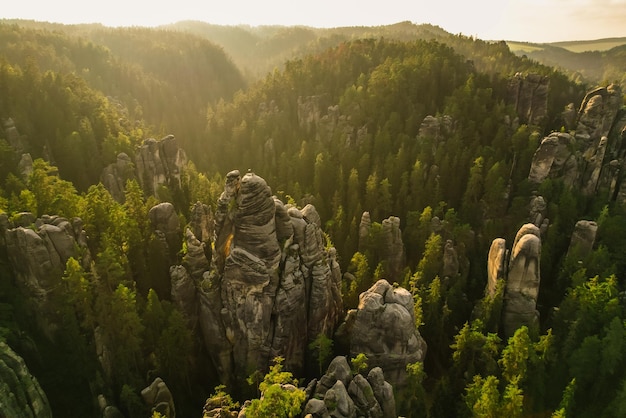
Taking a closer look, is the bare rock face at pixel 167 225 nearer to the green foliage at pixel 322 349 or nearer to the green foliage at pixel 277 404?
Answer: the green foliage at pixel 322 349

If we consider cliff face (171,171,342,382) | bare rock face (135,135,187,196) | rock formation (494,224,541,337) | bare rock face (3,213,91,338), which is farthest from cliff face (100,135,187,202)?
rock formation (494,224,541,337)

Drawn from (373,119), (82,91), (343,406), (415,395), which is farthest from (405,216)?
(82,91)

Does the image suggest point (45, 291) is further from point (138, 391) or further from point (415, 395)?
point (415, 395)

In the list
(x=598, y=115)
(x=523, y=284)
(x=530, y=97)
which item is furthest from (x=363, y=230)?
(x=530, y=97)

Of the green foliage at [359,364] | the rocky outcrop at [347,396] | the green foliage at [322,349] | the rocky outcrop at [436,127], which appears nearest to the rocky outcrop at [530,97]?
the rocky outcrop at [436,127]

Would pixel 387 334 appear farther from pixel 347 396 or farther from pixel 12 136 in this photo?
pixel 12 136

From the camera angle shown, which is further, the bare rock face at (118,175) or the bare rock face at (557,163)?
the bare rock face at (557,163)
